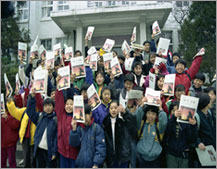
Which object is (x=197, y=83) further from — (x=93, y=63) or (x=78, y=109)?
(x=78, y=109)

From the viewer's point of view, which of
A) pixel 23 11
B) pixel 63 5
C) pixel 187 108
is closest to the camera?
pixel 187 108

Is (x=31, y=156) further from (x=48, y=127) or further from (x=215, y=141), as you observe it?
(x=215, y=141)

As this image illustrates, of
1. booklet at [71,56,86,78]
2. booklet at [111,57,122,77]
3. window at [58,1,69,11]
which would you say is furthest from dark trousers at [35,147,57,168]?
window at [58,1,69,11]

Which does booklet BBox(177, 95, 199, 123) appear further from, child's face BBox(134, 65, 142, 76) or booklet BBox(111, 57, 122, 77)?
child's face BBox(134, 65, 142, 76)

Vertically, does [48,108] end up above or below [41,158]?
above

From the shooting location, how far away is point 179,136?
308 centimetres

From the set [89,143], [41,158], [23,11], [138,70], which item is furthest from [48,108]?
[23,11]

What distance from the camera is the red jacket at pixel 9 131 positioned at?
4422mm

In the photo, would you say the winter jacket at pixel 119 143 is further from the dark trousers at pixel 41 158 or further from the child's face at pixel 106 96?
the dark trousers at pixel 41 158

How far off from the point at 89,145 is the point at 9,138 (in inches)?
88.1

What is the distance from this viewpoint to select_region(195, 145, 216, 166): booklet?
296 cm

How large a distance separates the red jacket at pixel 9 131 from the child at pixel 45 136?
92 centimetres

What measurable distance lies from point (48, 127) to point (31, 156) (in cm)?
95

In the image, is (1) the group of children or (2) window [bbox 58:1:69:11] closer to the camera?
(1) the group of children
